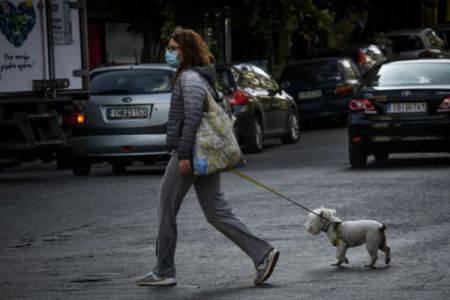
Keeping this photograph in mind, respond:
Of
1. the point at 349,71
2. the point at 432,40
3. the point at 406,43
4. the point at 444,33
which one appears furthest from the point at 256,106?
the point at 444,33

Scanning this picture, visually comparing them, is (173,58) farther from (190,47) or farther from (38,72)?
(38,72)

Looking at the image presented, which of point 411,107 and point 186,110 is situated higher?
point 186,110

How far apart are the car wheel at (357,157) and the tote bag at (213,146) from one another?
990 centimetres

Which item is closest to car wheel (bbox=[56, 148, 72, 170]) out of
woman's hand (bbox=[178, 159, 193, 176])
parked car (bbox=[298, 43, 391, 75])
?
woman's hand (bbox=[178, 159, 193, 176])

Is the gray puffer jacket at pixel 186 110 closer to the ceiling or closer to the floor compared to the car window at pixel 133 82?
closer to the ceiling

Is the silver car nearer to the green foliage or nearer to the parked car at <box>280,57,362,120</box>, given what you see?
the green foliage

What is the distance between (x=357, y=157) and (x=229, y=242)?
7.92 meters

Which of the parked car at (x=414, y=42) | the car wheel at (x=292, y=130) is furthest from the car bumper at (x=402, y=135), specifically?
the parked car at (x=414, y=42)

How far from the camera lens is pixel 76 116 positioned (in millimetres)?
19391

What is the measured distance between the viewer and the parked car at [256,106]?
959 inches

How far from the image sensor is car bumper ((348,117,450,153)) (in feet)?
60.6

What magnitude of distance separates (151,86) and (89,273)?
9682 millimetres

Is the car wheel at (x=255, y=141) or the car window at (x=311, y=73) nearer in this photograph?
the car wheel at (x=255, y=141)

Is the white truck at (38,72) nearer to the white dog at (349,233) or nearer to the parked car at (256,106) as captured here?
the parked car at (256,106)
